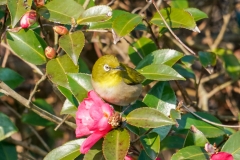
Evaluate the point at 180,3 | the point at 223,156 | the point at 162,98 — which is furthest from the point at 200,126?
the point at 180,3

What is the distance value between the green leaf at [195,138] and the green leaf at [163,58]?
0.95 feet

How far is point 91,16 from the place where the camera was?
68.8 inches

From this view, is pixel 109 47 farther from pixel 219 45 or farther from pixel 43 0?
pixel 43 0

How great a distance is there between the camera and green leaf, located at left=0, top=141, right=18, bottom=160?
2221mm

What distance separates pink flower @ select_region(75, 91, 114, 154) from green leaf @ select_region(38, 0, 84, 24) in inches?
14.0

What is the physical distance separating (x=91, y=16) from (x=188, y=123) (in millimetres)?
597

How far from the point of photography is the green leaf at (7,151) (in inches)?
87.4

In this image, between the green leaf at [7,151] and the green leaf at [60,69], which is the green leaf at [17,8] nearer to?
the green leaf at [60,69]

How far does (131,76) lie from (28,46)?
423mm

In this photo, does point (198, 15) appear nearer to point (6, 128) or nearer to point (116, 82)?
point (116, 82)

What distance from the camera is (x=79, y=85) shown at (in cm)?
176

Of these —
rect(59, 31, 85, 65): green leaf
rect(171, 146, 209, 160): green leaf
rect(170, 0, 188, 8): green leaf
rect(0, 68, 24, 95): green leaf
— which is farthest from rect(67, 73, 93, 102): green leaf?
rect(170, 0, 188, 8): green leaf

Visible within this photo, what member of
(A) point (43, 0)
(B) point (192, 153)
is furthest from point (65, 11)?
(B) point (192, 153)

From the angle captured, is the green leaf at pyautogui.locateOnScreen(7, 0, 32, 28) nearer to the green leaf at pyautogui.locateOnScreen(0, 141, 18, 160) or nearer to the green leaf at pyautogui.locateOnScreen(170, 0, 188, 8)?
the green leaf at pyautogui.locateOnScreen(0, 141, 18, 160)
